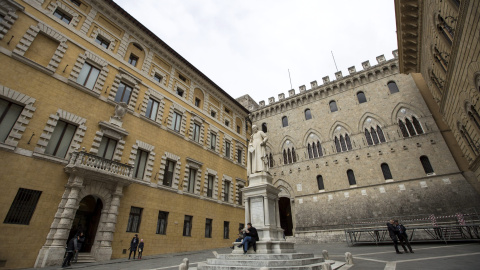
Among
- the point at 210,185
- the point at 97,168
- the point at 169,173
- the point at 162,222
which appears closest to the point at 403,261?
the point at 162,222

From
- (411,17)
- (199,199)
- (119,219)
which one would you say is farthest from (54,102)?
(411,17)

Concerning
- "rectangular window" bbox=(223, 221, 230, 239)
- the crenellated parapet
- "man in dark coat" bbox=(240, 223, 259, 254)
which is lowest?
"man in dark coat" bbox=(240, 223, 259, 254)

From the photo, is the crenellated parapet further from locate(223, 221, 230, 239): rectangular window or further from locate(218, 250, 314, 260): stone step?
locate(218, 250, 314, 260): stone step

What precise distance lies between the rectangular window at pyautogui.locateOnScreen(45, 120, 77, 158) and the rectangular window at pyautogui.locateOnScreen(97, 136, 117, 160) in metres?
1.53

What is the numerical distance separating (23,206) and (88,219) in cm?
408

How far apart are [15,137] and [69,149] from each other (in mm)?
2096

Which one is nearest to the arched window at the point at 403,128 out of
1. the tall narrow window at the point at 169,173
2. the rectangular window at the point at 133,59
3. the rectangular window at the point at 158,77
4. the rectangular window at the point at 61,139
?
the tall narrow window at the point at 169,173

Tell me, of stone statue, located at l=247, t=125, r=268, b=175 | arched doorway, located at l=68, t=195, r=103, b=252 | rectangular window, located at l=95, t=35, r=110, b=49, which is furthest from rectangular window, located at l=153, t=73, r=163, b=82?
stone statue, located at l=247, t=125, r=268, b=175

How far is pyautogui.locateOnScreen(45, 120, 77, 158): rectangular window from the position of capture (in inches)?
434

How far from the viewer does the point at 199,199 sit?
57.8 feet

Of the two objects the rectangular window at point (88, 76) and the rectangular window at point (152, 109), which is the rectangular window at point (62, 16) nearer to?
the rectangular window at point (88, 76)

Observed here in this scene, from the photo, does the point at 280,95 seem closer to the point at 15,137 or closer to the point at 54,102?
the point at 54,102

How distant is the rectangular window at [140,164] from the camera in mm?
14336

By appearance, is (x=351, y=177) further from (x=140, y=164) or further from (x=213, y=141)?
(x=140, y=164)
